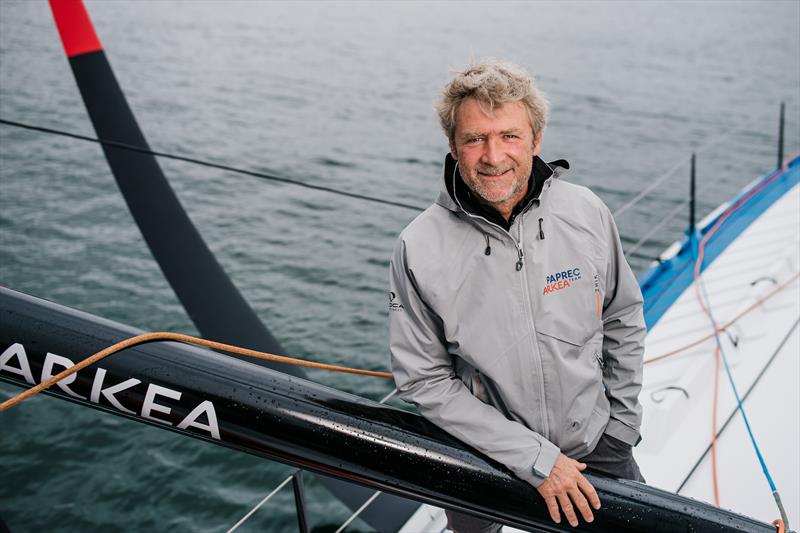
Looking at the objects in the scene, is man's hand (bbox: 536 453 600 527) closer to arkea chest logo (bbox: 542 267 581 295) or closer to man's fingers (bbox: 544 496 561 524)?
man's fingers (bbox: 544 496 561 524)

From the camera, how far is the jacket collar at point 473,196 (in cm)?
163

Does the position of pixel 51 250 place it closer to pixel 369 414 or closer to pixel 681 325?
pixel 681 325

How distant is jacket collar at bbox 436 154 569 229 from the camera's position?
64.4 inches

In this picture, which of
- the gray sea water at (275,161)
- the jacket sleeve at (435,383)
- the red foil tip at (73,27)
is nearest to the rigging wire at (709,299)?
the jacket sleeve at (435,383)

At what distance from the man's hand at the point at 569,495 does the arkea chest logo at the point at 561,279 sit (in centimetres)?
49

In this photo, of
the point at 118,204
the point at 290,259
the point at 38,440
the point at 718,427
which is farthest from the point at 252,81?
the point at 718,427

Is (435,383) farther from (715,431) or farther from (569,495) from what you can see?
(715,431)

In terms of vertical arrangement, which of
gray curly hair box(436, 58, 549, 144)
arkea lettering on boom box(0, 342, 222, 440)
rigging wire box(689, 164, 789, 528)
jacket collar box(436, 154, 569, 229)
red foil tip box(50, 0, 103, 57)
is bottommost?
rigging wire box(689, 164, 789, 528)

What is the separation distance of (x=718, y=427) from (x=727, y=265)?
7.54ft

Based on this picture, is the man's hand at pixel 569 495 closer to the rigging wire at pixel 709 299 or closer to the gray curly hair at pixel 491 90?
the gray curly hair at pixel 491 90

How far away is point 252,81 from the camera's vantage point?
1727 cm

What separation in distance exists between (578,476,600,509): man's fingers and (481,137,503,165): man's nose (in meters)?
0.72

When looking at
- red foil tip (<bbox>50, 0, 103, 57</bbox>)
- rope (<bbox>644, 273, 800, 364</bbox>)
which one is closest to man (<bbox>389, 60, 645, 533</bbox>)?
rope (<bbox>644, 273, 800, 364</bbox>)

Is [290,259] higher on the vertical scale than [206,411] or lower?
lower
